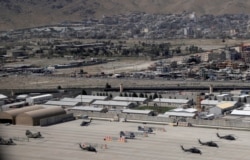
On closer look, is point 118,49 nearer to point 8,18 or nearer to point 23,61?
point 23,61

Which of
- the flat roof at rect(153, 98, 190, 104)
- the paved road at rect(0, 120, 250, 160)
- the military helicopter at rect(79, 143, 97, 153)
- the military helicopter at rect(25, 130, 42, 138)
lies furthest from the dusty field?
the military helicopter at rect(79, 143, 97, 153)

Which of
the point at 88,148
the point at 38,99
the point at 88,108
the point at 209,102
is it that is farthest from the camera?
the point at 38,99

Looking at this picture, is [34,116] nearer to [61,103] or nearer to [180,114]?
[61,103]

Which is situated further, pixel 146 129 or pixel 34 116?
pixel 34 116

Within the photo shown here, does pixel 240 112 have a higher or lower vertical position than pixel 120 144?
higher

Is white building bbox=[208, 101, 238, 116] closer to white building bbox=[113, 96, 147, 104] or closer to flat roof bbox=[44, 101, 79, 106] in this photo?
white building bbox=[113, 96, 147, 104]

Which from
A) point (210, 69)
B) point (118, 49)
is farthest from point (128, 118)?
point (118, 49)

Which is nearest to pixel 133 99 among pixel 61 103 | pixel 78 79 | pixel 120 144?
pixel 61 103
